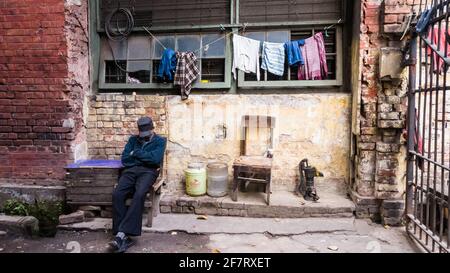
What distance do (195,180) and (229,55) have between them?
2.08 m

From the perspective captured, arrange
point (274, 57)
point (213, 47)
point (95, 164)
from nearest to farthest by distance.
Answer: point (95, 164) < point (274, 57) < point (213, 47)

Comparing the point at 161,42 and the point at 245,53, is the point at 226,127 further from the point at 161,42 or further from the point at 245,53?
the point at 161,42

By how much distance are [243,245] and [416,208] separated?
2.23 meters

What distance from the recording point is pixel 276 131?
18.2 feet

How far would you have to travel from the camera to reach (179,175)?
5750mm

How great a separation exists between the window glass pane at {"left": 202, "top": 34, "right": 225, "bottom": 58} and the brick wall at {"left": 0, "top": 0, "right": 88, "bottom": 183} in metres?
2.06

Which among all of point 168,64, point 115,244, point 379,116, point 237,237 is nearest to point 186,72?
point 168,64

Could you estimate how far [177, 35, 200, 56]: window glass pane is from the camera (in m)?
5.75

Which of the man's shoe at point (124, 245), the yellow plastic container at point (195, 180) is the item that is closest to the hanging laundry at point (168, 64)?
the yellow plastic container at point (195, 180)

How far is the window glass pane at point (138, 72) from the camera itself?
5875mm

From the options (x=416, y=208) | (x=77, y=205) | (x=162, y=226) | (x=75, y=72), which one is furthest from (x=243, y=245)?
(x=75, y=72)

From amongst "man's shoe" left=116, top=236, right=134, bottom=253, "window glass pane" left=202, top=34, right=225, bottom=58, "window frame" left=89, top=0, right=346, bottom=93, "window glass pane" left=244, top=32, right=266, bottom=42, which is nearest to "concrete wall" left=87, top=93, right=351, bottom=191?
"window frame" left=89, top=0, right=346, bottom=93

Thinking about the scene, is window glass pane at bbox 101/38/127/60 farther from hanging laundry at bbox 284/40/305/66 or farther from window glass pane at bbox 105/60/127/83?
hanging laundry at bbox 284/40/305/66

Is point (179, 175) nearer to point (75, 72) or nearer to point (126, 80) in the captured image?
point (126, 80)
